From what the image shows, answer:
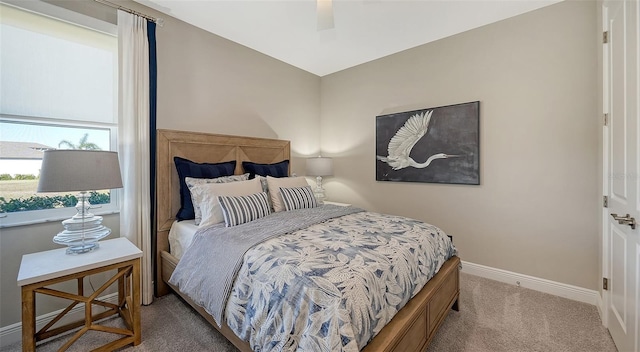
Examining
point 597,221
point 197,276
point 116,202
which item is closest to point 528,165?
point 597,221

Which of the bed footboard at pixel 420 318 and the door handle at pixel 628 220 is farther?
the door handle at pixel 628 220

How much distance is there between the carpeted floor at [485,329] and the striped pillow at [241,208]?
0.83 m

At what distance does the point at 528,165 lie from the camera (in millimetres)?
2545

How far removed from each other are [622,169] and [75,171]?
3435 mm

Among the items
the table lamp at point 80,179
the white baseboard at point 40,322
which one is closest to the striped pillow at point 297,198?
the table lamp at point 80,179

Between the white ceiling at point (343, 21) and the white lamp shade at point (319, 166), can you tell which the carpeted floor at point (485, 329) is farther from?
the white ceiling at point (343, 21)

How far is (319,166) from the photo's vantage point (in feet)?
12.5

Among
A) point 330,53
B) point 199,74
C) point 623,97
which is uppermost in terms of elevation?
point 330,53

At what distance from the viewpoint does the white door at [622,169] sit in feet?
4.63

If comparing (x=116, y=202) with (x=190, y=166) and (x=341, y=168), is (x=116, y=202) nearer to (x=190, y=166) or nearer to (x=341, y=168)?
(x=190, y=166)

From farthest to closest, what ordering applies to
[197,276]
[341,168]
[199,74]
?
[341,168], [199,74], [197,276]

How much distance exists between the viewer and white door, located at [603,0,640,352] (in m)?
1.41

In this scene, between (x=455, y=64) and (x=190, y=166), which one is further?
(x=455, y=64)

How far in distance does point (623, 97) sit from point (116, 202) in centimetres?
391
